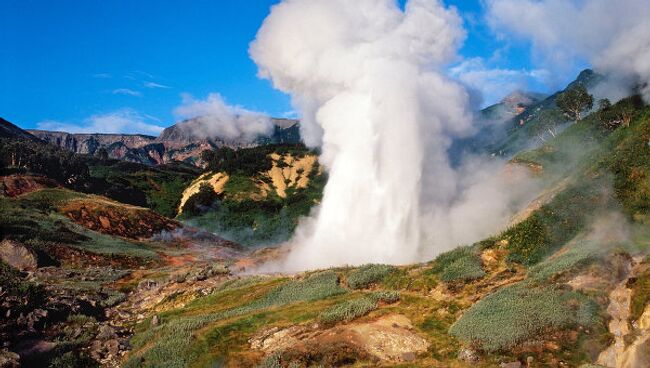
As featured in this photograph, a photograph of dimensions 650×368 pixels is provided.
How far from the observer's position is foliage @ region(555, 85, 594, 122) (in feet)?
204

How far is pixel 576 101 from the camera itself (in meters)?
62.5

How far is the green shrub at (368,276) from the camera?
80.8ft

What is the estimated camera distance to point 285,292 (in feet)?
83.6

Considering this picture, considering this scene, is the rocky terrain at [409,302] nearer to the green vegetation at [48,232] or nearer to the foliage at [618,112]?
the foliage at [618,112]

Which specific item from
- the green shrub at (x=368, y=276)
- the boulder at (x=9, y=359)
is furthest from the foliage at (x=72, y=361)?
Result: the green shrub at (x=368, y=276)

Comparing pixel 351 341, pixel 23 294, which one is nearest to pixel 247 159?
pixel 23 294

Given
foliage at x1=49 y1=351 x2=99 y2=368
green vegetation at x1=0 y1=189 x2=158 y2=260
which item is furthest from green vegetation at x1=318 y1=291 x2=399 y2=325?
green vegetation at x1=0 y1=189 x2=158 y2=260

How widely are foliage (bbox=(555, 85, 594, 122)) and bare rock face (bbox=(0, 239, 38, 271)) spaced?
63.7 meters

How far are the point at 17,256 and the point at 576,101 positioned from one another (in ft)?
216

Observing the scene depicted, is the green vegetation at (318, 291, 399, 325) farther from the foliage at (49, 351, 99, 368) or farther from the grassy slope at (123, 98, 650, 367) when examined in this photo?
the foliage at (49, 351, 99, 368)

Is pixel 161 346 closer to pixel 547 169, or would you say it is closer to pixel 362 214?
pixel 362 214

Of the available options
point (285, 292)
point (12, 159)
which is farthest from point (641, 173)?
point (12, 159)

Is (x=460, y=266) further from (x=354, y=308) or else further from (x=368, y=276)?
(x=354, y=308)

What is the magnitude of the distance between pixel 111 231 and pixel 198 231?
14526mm
